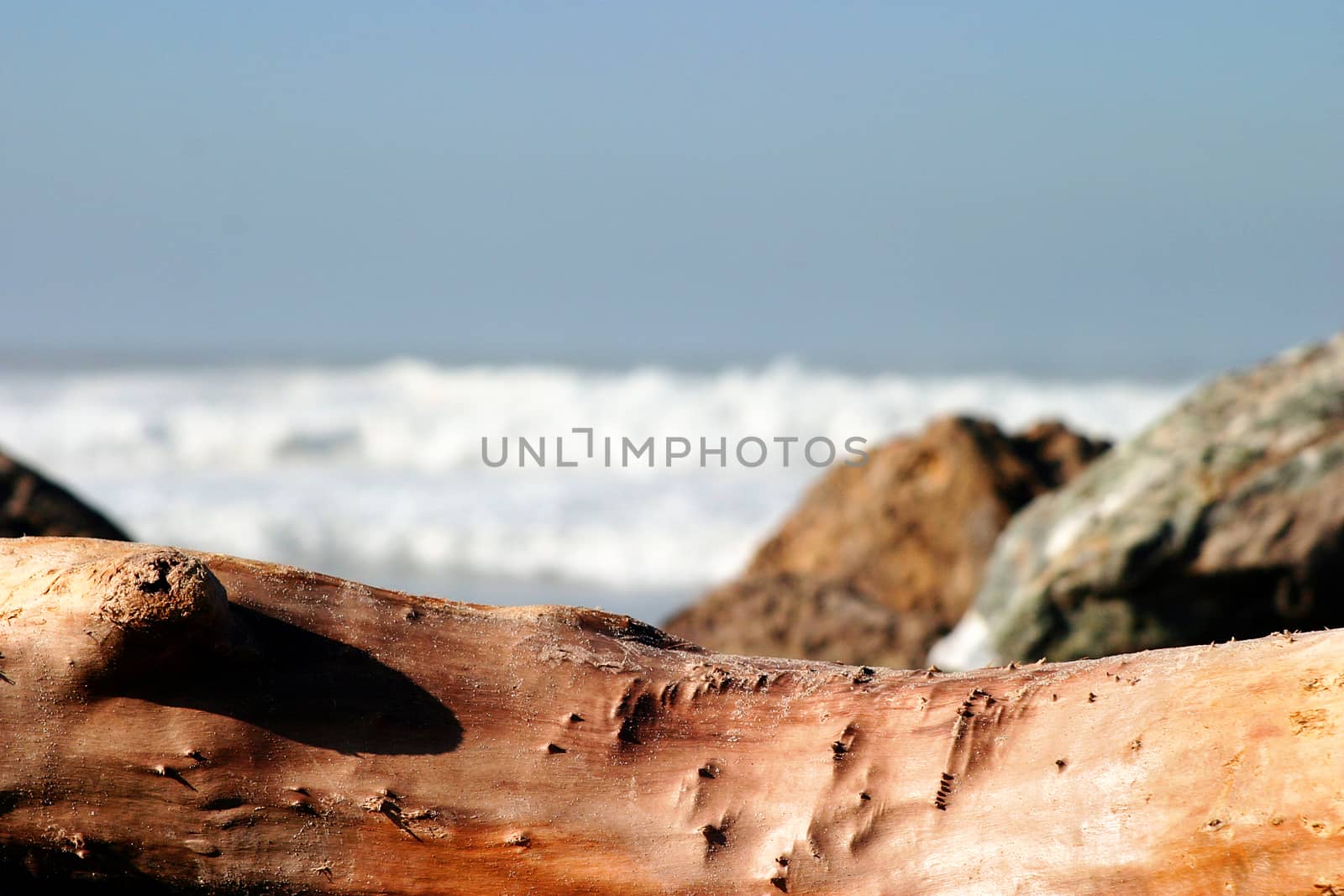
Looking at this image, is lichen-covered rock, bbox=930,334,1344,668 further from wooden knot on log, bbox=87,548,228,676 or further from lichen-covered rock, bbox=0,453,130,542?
wooden knot on log, bbox=87,548,228,676

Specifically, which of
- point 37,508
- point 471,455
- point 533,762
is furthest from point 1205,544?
point 471,455

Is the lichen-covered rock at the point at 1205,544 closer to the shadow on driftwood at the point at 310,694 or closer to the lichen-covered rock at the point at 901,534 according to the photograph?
the lichen-covered rock at the point at 901,534

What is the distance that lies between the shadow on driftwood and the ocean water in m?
7.49

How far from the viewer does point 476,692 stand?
1.96m

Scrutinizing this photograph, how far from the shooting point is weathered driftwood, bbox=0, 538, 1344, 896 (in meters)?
1.74

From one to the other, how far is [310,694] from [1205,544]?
12.1ft

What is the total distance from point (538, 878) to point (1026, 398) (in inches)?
905

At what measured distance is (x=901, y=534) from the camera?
6.82 m

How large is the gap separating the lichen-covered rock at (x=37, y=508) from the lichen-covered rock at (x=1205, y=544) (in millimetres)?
3264

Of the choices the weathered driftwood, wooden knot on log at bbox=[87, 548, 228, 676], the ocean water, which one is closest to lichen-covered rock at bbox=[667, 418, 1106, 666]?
the ocean water

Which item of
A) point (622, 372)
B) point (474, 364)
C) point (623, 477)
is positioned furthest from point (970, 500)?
point (474, 364)

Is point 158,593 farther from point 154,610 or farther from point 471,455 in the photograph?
point 471,455

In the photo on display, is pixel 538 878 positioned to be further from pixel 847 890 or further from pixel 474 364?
pixel 474 364

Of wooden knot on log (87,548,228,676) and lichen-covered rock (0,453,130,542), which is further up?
wooden knot on log (87,548,228,676)
